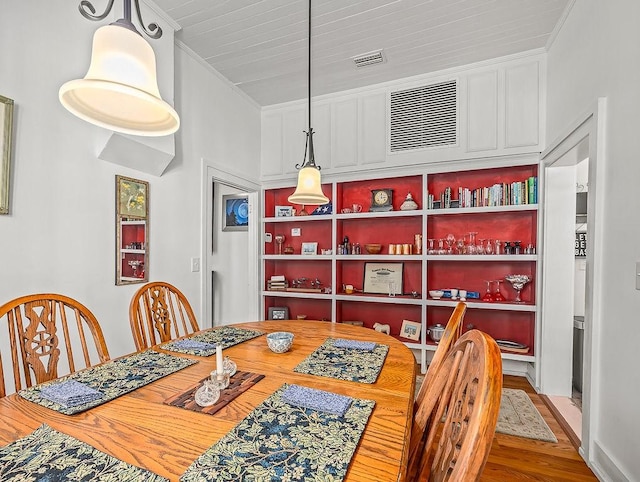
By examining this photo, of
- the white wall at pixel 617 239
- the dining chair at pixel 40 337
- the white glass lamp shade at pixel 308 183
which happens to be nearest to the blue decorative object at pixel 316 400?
the dining chair at pixel 40 337

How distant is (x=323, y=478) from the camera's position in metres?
0.67

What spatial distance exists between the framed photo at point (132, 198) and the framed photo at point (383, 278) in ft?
7.54

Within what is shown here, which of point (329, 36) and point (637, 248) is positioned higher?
point (329, 36)

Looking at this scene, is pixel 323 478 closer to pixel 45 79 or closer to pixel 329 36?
pixel 45 79

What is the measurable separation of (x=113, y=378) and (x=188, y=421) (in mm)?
457

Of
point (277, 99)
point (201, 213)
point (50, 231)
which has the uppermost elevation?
point (277, 99)

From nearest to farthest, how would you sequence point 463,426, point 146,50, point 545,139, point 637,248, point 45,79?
1. point 463,426
2. point 146,50
3. point 637,248
4. point 45,79
5. point 545,139

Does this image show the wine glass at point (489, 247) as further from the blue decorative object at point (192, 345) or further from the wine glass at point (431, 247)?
the blue decorative object at point (192, 345)

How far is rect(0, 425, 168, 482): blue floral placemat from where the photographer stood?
2.19ft

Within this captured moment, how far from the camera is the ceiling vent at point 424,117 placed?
318 cm

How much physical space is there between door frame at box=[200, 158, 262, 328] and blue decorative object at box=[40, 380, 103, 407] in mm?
1876

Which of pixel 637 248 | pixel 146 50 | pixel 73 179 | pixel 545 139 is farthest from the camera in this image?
pixel 545 139

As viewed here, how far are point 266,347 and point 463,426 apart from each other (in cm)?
110

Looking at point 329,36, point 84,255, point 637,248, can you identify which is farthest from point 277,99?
point 637,248
